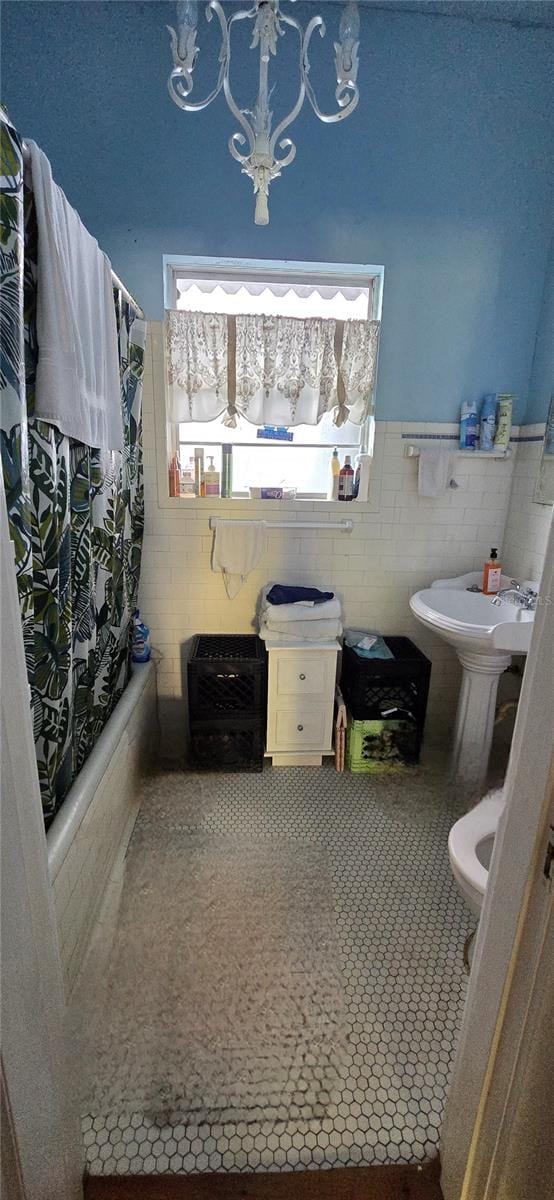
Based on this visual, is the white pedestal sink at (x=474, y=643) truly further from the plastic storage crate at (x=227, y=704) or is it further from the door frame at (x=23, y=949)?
the door frame at (x=23, y=949)

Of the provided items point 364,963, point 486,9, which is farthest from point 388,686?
point 486,9

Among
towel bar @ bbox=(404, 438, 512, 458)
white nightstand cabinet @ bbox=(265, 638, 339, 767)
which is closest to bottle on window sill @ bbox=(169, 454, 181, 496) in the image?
white nightstand cabinet @ bbox=(265, 638, 339, 767)

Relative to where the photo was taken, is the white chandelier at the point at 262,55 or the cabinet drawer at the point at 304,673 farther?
the cabinet drawer at the point at 304,673

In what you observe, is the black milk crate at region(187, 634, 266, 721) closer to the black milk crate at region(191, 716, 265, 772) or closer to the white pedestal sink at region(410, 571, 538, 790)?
the black milk crate at region(191, 716, 265, 772)

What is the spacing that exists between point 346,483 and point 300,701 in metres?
1.05

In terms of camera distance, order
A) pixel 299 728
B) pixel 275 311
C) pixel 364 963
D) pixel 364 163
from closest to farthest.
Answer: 1. pixel 364 963
2. pixel 364 163
3. pixel 275 311
4. pixel 299 728

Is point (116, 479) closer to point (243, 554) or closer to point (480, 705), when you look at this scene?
point (243, 554)

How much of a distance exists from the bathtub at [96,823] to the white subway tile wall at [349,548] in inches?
17.0

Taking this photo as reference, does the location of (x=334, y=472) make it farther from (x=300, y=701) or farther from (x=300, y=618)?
(x=300, y=701)

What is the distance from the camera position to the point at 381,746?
2.26m

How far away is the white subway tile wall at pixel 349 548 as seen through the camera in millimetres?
2266

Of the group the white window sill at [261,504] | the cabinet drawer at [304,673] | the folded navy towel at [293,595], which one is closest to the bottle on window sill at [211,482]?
the white window sill at [261,504]

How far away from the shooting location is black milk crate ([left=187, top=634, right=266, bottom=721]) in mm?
2125

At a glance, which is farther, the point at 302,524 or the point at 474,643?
the point at 302,524
